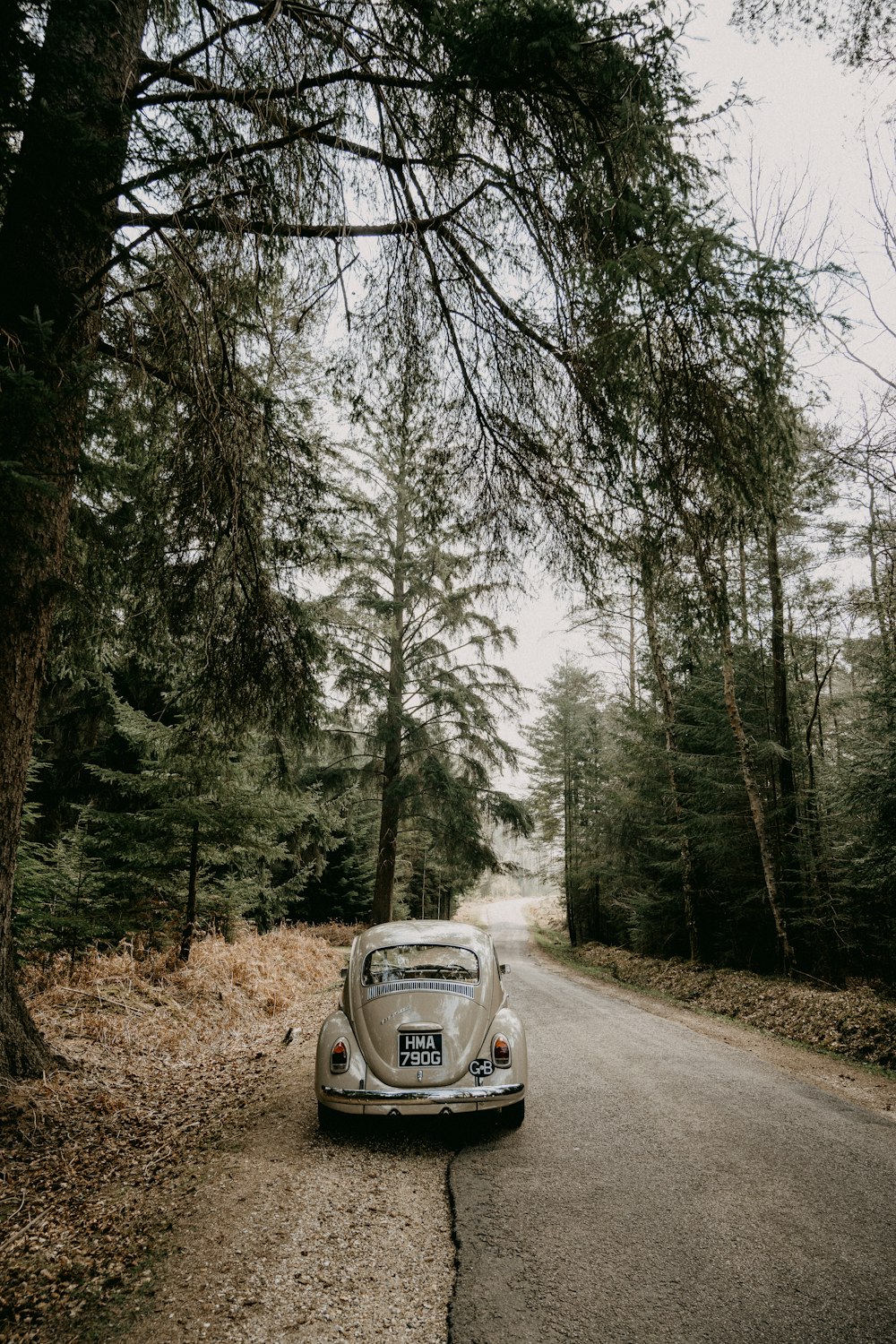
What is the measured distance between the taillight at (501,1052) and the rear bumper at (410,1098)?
0.54ft

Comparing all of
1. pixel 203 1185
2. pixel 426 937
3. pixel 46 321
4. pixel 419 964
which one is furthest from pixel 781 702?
pixel 46 321

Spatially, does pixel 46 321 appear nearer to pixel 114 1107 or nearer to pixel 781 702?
pixel 114 1107

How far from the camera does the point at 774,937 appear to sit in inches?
511

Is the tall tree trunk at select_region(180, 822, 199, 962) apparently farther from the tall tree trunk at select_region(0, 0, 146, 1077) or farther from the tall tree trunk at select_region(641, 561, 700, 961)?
the tall tree trunk at select_region(641, 561, 700, 961)

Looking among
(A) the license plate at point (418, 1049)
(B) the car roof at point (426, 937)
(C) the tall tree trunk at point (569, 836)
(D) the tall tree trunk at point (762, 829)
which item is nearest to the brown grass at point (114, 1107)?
(A) the license plate at point (418, 1049)

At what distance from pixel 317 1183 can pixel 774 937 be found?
12467mm

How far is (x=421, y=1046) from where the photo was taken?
4.24 metres

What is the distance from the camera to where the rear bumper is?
13.3 ft

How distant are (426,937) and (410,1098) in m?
Answer: 1.25

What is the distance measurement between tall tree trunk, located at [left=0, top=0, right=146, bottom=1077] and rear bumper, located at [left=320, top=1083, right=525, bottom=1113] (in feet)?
7.44

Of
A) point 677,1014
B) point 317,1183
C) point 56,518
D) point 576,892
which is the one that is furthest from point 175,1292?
point 576,892

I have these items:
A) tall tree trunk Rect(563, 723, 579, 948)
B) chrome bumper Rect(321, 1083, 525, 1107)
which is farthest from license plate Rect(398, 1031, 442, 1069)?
tall tree trunk Rect(563, 723, 579, 948)

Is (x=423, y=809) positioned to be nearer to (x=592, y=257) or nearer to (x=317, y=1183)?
(x=317, y=1183)

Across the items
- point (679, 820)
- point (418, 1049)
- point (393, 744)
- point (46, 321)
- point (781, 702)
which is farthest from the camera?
point (393, 744)
